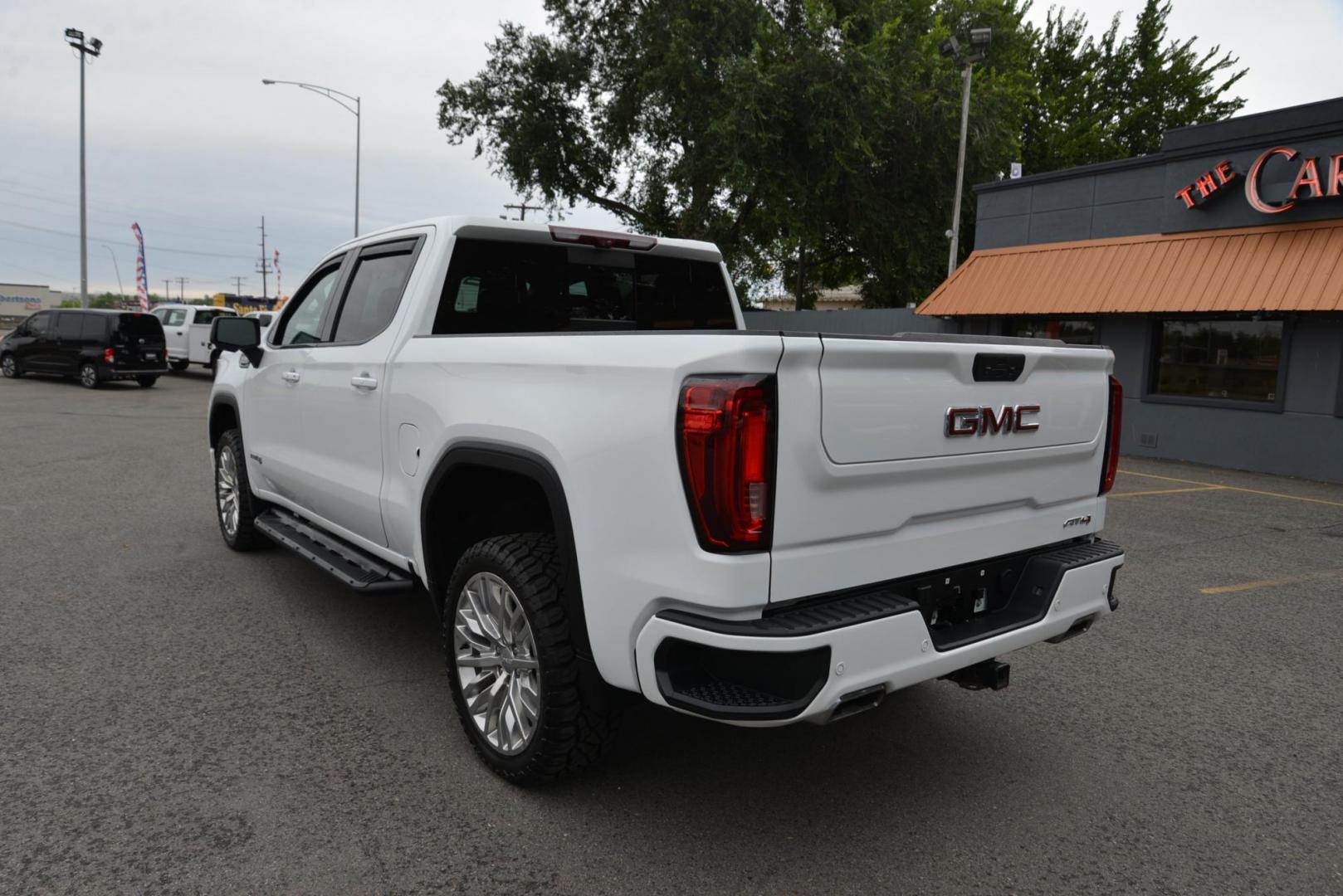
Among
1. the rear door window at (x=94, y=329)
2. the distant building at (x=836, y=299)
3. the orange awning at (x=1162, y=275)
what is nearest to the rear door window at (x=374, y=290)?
the orange awning at (x=1162, y=275)

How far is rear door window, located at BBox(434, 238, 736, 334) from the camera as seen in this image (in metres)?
4.02

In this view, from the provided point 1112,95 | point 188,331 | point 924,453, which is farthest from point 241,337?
point 1112,95

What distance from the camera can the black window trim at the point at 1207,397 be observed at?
12.5 meters

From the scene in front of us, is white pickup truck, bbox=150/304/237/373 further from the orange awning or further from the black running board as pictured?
the black running board

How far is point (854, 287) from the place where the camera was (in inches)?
1924

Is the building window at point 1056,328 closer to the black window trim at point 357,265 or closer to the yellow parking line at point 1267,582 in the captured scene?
the yellow parking line at point 1267,582

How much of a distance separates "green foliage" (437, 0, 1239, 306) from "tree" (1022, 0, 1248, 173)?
12cm

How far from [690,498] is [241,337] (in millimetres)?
3812

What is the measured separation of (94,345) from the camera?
816 inches

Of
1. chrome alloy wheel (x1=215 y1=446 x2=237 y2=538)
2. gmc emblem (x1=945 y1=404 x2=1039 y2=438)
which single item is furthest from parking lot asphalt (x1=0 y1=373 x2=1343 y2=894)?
gmc emblem (x1=945 y1=404 x2=1039 y2=438)

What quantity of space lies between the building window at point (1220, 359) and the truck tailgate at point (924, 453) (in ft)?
38.6

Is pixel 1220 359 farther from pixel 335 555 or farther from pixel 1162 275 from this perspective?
pixel 335 555

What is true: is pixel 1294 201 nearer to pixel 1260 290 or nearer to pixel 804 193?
pixel 1260 290

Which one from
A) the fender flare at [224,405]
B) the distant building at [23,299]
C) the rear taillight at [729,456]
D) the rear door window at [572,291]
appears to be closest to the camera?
the rear taillight at [729,456]
